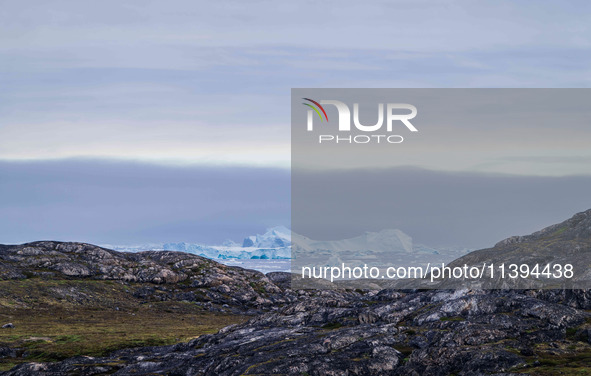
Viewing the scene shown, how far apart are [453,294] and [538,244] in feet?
111

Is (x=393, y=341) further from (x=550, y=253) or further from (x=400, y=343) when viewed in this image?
(x=550, y=253)

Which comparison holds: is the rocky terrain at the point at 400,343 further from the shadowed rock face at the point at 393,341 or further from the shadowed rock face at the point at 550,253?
the shadowed rock face at the point at 550,253

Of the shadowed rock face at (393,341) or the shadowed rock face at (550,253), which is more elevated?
the shadowed rock face at (550,253)

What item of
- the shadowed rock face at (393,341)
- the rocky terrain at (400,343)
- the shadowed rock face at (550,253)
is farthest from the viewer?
the shadowed rock face at (550,253)

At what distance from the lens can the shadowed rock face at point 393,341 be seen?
62594 millimetres

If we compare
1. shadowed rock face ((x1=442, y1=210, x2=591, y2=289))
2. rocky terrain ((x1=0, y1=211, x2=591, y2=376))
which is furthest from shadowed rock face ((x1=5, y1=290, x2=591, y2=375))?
shadowed rock face ((x1=442, y1=210, x2=591, y2=289))

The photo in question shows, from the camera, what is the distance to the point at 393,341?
7019 centimetres

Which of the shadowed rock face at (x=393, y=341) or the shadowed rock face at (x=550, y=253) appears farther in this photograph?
the shadowed rock face at (x=550, y=253)

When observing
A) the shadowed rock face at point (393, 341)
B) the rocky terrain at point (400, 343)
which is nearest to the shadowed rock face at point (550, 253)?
the rocky terrain at point (400, 343)

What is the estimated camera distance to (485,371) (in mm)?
57812

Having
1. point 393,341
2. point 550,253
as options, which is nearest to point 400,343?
point 393,341

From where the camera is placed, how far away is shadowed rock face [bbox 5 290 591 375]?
205ft

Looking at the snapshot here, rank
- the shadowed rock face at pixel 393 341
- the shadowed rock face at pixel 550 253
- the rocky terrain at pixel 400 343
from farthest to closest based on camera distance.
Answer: the shadowed rock face at pixel 550 253, the shadowed rock face at pixel 393 341, the rocky terrain at pixel 400 343

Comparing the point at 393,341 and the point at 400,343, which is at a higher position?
the point at 393,341
